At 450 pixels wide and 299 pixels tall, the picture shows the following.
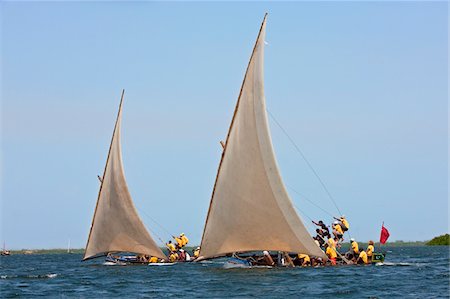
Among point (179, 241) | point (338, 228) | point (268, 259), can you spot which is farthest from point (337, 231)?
point (179, 241)

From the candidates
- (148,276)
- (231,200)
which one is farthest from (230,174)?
(148,276)

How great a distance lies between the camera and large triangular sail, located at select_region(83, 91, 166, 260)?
63375 millimetres

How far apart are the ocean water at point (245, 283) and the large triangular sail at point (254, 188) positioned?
2041mm

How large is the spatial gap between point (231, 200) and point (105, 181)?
1756 centimetres

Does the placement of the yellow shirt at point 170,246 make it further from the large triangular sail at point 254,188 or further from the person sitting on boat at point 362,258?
the large triangular sail at point 254,188

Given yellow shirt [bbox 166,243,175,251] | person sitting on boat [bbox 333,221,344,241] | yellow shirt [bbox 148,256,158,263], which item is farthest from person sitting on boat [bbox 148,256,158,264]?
person sitting on boat [bbox 333,221,344,241]

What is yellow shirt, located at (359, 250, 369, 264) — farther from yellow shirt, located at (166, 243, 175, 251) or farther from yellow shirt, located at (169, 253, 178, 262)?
yellow shirt, located at (166, 243, 175, 251)

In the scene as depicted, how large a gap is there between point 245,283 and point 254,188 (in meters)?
6.32

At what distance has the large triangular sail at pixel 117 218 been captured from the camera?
2495 inches

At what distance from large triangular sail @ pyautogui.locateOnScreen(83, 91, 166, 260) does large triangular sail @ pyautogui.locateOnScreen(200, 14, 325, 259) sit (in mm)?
13859

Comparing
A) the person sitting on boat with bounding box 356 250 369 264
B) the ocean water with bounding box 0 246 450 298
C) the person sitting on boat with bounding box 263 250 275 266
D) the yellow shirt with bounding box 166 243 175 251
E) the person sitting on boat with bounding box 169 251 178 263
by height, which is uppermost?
the yellow shirt with bounding box 166 243 175 251

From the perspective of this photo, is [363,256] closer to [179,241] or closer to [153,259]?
[153,259]

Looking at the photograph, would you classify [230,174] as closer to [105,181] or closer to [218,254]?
[218,254]

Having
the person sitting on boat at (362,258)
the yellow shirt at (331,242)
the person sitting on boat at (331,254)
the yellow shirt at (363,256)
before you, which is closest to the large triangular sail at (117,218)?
the yellow shirt at (331,242)
